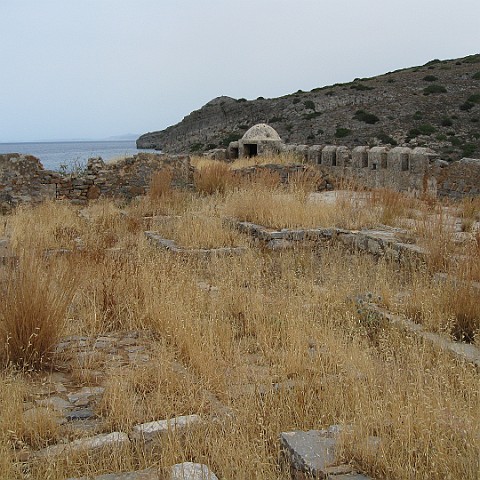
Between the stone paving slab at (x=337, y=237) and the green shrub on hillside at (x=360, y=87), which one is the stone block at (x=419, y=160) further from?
the green shrub on hillside at (x=360, y=87)

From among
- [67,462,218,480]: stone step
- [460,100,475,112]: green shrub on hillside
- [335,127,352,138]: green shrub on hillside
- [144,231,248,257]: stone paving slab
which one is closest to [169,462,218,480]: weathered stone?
[67,462,218,480]: stone step

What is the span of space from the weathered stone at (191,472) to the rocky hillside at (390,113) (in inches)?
986

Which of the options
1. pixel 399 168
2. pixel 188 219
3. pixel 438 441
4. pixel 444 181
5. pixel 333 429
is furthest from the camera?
pixel 399 168

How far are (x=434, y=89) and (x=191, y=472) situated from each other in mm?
37933

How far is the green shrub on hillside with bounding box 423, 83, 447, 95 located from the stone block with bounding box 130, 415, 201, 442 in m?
37.1

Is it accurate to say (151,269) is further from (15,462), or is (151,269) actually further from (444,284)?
(15,462)

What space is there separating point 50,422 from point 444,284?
13.0 ft

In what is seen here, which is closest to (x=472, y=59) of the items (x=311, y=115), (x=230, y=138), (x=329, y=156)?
(x=311, y=115)

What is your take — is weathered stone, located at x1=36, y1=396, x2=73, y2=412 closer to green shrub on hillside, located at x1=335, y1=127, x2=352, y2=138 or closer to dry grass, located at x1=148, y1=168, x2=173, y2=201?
dry grass, located at x1=148, y1=168, x2=173, y2=201

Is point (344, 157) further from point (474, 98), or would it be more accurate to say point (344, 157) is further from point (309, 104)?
point (309, 104)

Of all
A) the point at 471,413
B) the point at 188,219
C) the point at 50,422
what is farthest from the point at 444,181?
the point at 50,422

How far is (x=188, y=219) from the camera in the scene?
8.84m

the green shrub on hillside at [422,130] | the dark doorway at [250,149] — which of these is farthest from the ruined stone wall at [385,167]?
the green shrub on hillside at [422,130]

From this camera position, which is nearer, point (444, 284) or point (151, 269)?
point (444, 284)
